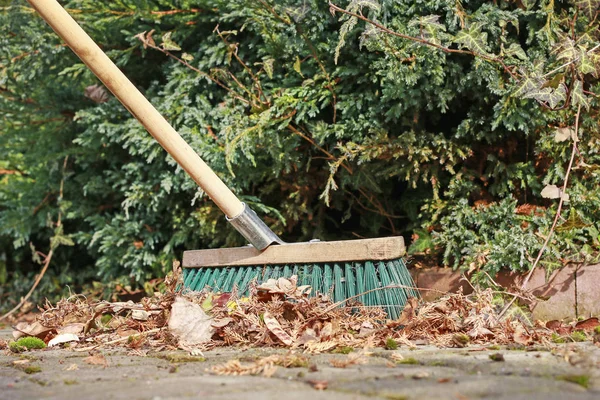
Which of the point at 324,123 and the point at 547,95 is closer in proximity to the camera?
the point at 547,95

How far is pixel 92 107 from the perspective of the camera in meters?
4.04

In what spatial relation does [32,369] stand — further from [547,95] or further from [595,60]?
[595,60]

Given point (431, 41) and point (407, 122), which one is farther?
point (407, 122)

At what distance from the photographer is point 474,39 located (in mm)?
2652

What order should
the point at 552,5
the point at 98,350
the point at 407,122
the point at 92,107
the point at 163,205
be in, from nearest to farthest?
1. the point at 98,350
2. the point at 552,5
3. the point at 407,122
4. the point at 163,205
5. the point at 92,107

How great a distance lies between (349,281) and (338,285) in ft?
0.15

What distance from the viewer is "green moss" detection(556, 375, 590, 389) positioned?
1345 mm

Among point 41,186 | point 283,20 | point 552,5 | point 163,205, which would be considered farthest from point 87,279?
point 552,5

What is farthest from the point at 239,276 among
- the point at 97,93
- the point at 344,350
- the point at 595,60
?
the point at 97,93

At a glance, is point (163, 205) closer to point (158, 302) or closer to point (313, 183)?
point (313, 183)

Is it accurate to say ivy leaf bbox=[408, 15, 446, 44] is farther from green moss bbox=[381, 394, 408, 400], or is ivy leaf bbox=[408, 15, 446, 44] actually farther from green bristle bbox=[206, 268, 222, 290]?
green moss bbox=[381, 394, 408, 400]

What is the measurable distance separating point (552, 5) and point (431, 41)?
0.56 metres

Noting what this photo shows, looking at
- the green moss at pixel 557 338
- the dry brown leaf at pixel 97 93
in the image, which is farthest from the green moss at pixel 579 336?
the dry brown leaf at pixel 97 93

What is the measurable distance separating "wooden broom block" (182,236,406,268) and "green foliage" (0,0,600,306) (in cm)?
41
